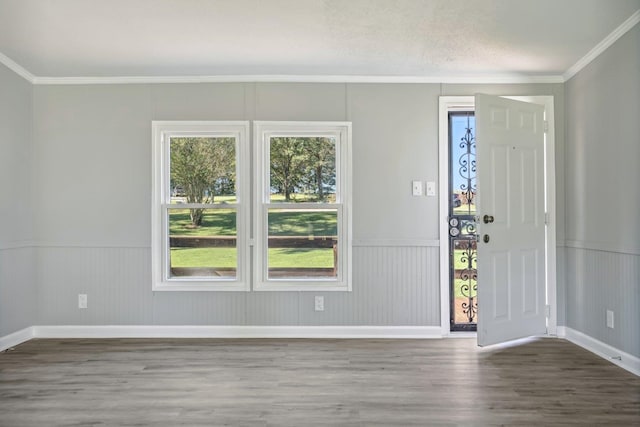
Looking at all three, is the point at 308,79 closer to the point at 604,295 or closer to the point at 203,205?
the point at 203,205

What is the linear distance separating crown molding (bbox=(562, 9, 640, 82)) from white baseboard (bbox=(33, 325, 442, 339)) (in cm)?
249

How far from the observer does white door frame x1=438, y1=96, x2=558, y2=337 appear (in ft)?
12.6

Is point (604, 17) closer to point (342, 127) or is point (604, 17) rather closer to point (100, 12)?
point (342, 127)

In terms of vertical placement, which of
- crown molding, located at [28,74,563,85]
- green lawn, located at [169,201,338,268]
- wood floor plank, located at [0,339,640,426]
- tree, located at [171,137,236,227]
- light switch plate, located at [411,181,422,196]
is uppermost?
crown molding, located at [28,74,563,85]

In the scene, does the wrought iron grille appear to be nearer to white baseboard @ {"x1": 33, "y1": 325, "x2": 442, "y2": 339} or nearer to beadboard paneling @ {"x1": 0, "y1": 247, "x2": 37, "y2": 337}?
white baseboard @ {"x1": 33, "y1": 325, "x2": 442, "y2": 339}

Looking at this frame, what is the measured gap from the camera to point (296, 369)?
3078mm

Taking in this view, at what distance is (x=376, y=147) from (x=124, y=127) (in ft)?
7.47

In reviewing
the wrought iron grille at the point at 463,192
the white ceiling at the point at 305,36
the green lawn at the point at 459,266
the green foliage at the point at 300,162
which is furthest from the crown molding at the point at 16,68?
the green lawn at the point at 459,266

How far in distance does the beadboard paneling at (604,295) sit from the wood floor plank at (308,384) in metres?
0.21

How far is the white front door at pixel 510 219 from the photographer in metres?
3.46

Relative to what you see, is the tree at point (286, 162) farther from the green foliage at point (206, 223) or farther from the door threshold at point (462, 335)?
the door threshold at point (462, 335)

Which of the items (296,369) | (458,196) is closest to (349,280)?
(296,369)

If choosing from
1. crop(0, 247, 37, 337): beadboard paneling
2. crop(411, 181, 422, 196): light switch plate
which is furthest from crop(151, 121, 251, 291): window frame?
crop(411, 181, 422, 196): light switch plate

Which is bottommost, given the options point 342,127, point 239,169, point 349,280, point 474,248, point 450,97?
point 349,280
